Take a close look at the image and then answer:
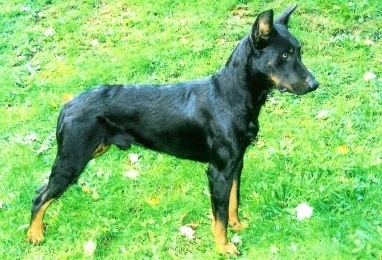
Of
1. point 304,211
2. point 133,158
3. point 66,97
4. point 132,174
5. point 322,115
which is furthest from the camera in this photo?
point 66,97

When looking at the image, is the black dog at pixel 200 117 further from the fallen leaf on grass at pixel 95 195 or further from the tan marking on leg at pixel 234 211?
the fallen leaf on grass at pixel 95 195

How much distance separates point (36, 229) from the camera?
15.5 feet

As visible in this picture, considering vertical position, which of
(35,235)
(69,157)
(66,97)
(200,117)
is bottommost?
(66,97)

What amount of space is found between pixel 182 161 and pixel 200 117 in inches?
48.6

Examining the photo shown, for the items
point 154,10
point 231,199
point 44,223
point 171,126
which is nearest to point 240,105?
point 171,126

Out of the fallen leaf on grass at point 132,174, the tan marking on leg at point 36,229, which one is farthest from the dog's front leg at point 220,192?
the tan marking on leg at point 36,229

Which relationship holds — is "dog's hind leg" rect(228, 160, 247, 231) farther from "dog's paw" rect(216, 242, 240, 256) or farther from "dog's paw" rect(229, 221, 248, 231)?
"dog's paw" rect(216, 242, 240, 256)

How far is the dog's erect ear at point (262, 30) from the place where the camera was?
3.70 meters

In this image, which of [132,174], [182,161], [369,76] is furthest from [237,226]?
[369,76]

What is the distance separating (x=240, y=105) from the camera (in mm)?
4098

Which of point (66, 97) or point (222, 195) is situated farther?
point (66, 97)

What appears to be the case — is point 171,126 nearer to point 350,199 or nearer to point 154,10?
point 350,199

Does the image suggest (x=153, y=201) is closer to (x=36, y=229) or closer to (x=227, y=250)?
(x=227, y=250)

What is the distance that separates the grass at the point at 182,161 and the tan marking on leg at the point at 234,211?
0.09 metres
